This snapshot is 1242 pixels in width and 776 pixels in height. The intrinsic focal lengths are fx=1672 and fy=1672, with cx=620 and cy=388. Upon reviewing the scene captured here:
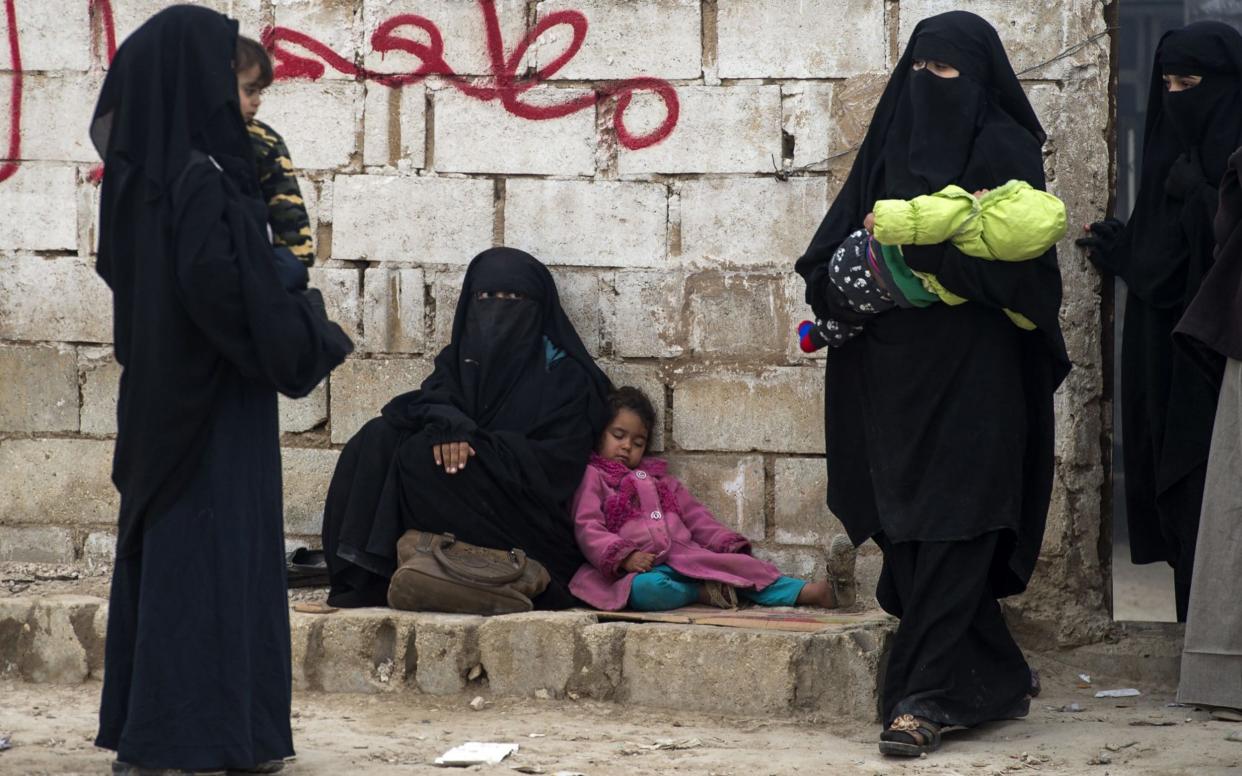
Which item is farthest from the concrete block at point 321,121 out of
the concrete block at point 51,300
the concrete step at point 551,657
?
the concrete step at point 551,657

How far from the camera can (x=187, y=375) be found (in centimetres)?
367

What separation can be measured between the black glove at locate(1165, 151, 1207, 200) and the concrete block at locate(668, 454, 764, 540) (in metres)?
1.56

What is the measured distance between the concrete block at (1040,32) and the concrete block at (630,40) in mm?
933

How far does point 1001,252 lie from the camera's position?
4.16 metres

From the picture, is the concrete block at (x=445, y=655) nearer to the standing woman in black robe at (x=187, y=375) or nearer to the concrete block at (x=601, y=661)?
the concrete block at (x=601, y=661)

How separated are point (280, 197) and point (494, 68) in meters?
1.93

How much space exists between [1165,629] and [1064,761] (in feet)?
4.54

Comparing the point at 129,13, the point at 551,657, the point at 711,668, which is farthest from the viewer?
the point at 129,13

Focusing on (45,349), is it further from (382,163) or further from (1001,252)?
(1001,252)

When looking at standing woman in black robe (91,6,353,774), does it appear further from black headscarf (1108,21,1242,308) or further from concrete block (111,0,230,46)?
black headscarf (1108,21,1242,308)

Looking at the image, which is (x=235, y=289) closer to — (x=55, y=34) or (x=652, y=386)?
(x=652, y=386)

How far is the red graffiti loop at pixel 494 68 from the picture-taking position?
563 centimetres

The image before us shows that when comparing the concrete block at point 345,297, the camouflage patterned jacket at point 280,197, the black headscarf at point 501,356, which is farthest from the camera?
the concrete block at point 345,297

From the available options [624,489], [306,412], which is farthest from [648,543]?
[306,412]
